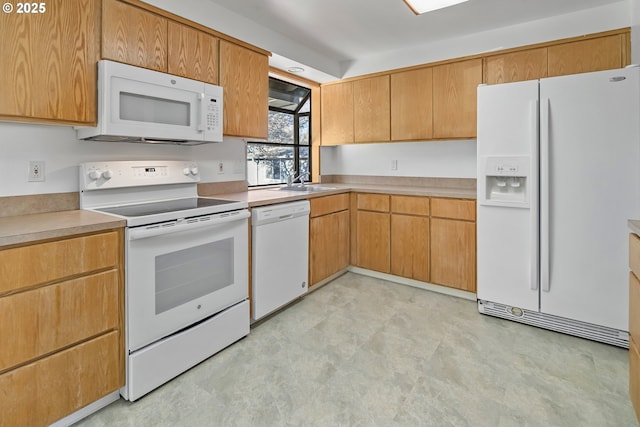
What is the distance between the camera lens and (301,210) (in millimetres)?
2816

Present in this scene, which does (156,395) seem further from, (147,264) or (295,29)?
(295,29)

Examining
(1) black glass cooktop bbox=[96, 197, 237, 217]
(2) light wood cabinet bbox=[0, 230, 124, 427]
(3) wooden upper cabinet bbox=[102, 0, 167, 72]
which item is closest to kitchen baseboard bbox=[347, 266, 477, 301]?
(1) black glass cooktop bbox=[96, 197, 237, 217]

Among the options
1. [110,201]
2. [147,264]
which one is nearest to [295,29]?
[110,201]

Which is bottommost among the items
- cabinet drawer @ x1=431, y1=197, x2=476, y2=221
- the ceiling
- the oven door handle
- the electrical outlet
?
the oven door handle

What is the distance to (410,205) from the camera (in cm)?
319

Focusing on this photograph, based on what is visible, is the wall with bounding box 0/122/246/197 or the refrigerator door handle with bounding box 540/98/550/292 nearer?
the wall with bounding box 0/122/246/197

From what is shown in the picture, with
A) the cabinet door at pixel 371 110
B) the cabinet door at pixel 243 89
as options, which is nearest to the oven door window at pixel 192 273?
the cabinet door at pixel 243 89

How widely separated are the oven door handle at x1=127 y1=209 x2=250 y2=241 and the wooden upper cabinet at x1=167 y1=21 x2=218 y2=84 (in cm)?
100

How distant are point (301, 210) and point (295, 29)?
164cm

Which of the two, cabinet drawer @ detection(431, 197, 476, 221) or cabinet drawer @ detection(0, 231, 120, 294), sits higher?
cabinet drawer @ detection(431, 197, 476, 221)

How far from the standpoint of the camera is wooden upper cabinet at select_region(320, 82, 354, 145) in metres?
3.88

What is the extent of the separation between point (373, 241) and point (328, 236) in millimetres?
511

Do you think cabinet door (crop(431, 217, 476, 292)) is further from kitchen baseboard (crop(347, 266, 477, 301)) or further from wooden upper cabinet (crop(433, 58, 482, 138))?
wooden upper cabinet (crop(433, 58, 482, 138))

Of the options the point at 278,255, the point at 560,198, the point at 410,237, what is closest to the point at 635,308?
the point at 560,198
